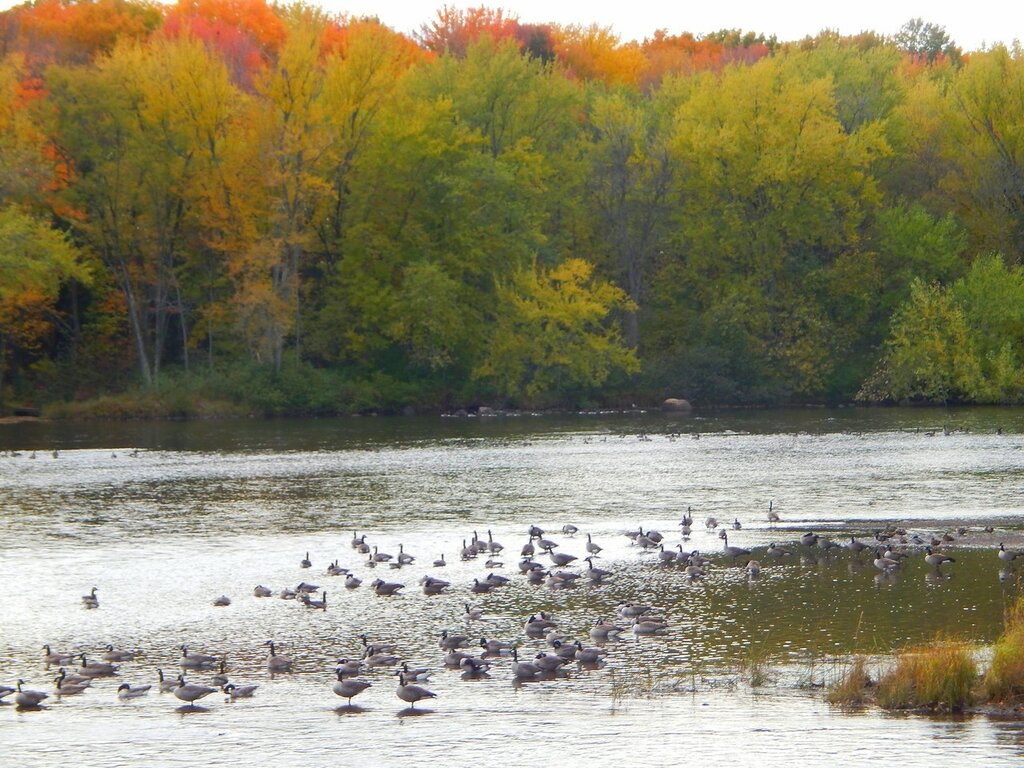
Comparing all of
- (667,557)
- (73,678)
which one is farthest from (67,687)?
(667,557)

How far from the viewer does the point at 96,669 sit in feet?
75.5

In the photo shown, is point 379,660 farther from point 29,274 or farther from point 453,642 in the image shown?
point 29,274

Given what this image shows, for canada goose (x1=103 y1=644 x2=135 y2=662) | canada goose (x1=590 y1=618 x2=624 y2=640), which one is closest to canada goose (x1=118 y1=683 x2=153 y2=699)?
canada goose (x1=103 y1=644 x2=135 y2=662)

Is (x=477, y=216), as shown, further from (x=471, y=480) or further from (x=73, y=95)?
(x=471, y=480)

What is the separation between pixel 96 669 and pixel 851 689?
11457 millimetres

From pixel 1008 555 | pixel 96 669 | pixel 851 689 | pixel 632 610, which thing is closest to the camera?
pixel 851 689

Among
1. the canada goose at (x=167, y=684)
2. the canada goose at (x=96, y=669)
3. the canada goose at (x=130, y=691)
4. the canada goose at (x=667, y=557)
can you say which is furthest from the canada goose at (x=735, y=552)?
the canada goose at (x=130, y=691)

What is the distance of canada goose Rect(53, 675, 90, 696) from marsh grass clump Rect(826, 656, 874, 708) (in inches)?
431

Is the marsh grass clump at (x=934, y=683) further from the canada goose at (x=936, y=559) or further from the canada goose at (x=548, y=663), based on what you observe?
the canada goose at (x=936, y=559)

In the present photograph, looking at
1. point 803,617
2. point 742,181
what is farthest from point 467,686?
point 742,181

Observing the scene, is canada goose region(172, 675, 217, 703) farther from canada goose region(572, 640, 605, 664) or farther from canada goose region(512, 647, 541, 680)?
canada goose region(572, 640, 605, 664)

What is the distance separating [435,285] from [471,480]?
34.4 metres

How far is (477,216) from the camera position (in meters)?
84.6

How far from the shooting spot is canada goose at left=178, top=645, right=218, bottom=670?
2306 cm
